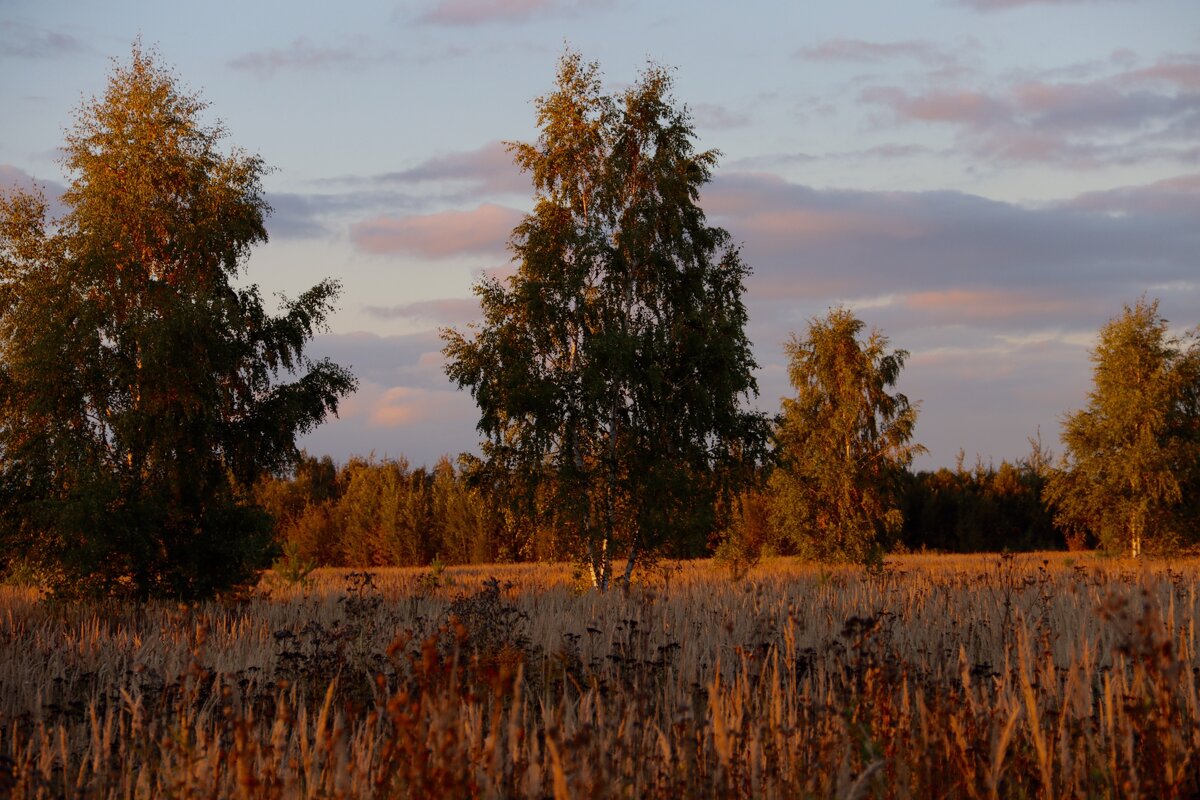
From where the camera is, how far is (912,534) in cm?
5056

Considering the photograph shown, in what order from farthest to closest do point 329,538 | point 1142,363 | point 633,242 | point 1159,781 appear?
point 329,538, point 1142,363, point 633,242, point 1159,781

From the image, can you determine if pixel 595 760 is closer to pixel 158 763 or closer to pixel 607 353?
pixel 158 763

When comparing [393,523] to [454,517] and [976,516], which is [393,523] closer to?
[454,517]

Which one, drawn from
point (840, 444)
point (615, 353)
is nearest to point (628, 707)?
point (615, 353)

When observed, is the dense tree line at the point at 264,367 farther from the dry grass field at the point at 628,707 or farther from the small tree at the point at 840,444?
the small tree at the point at 840,444

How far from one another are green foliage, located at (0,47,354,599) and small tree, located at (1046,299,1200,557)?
28108 millimetres

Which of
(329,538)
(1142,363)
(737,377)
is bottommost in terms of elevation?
(329,538)

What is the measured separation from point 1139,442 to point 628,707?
34836 mm

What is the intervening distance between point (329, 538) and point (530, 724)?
40.8 metres

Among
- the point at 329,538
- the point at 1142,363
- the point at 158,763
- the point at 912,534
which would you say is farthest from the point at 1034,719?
the point at 912,534

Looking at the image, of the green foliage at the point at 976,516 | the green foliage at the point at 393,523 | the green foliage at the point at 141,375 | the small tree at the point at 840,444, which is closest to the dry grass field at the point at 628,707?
the green foliage at the point at 141,375

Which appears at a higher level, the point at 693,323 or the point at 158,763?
the point at 693,323

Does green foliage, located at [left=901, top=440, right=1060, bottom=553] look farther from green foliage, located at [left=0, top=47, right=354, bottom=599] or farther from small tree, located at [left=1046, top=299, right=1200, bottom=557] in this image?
green foliage, located at [left=0, top=47, right=354, bottom=599]

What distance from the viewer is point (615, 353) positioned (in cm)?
1861
